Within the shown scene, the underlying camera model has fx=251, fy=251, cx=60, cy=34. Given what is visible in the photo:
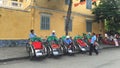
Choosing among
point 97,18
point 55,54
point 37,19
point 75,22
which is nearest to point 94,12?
point 97,18

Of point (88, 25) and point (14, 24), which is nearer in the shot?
point (14, 24)

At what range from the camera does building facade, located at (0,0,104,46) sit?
19.5 m

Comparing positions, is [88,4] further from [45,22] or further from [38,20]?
[38,20]

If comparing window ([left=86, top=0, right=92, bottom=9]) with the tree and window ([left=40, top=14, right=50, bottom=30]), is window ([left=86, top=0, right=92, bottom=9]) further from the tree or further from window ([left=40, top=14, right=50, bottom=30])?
window ([left=40, top=14, right=50, bottom=30])

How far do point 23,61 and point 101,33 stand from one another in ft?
60.2

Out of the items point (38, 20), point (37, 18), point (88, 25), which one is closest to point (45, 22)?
point (38, 20)

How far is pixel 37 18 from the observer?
71.6 feet

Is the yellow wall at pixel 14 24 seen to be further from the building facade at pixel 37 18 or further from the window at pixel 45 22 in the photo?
the window at pixel 45 22

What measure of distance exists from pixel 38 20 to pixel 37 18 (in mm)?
203

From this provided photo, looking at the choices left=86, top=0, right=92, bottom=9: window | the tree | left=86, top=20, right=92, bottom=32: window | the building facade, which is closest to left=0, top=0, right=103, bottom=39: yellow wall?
the building facade

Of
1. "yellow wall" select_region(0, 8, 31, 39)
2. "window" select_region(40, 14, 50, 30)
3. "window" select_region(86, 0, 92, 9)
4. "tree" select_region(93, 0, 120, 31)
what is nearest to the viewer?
"yellow wall" select_region(0, 8, 31, 39)

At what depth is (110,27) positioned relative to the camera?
1206 inches

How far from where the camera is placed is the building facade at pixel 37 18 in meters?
19.5

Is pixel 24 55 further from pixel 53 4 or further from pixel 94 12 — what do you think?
pixel 94 12
